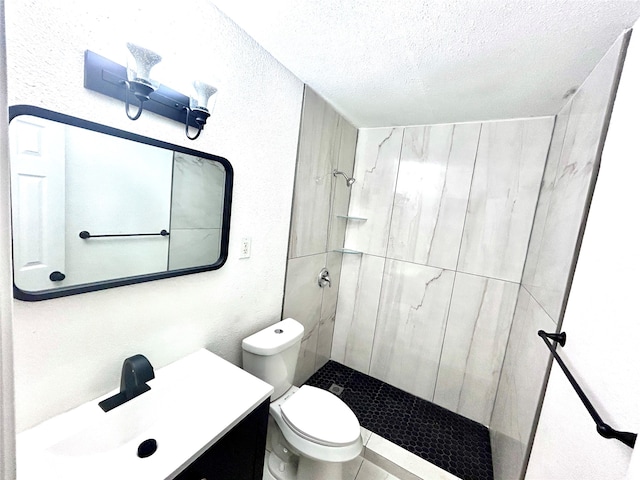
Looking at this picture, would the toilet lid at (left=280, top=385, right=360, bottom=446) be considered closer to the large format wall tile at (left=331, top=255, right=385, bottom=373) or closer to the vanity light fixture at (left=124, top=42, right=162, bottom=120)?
the large format wall tile at (left=331, top=255, right=385, bottom=373)

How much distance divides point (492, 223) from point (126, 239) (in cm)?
208

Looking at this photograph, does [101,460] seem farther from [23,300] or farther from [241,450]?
[23,300]

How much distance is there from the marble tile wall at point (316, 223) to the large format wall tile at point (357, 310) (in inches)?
3.3

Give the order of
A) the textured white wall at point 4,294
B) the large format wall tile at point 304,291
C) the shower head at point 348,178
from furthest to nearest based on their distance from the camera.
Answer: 1. the shower head at point 348,178
2. the large format wall tile at point 304,291
3. the textured white wall at point 4,294

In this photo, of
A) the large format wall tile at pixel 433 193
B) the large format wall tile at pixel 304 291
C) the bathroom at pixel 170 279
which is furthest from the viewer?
the large format wall tile at pixel 433 193

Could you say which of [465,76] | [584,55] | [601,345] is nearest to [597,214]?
[601,345]

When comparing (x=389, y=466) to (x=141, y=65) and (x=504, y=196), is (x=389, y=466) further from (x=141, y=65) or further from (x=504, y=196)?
(x=141, y=65)

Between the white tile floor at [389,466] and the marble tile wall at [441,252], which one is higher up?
the marble tile wall at [441,252]

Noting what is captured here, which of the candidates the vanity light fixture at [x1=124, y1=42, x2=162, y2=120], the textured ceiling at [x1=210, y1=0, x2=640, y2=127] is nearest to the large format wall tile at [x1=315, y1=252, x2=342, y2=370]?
the textured ceiling at [x1=210, y1=0, x2=640, y2=127]

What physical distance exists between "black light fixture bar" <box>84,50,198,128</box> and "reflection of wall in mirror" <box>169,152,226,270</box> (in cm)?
17

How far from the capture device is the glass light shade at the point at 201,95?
95 cm

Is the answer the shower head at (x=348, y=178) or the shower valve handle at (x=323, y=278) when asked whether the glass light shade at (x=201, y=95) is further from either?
the shower valve handle at (x=323, y=278)

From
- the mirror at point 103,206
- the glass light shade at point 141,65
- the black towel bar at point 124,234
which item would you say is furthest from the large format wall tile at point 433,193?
the glass light shade at point 141,65

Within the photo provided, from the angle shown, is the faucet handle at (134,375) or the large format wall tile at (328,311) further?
the large format wall tile at (328,311)
